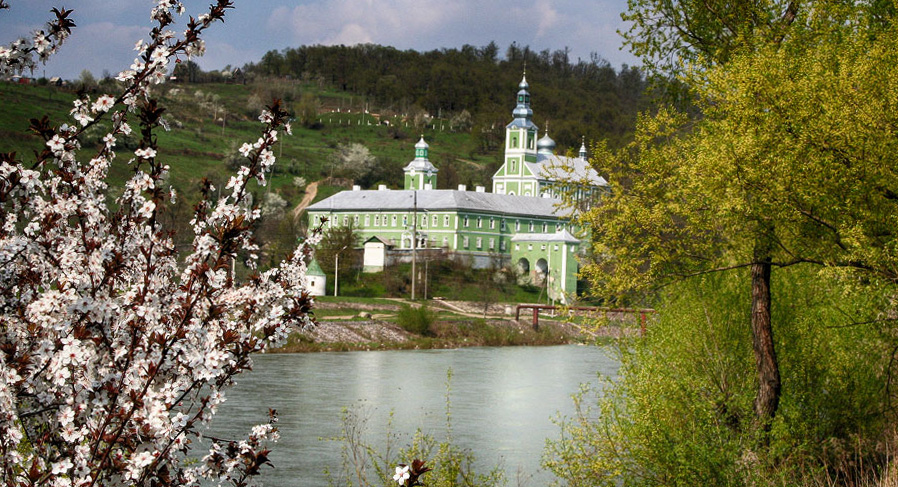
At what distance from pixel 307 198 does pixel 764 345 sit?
80.6 metres

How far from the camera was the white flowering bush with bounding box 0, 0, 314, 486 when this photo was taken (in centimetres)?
428

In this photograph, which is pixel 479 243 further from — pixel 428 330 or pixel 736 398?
pixel 736 398

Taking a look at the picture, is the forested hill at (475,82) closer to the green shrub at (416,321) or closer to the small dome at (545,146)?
the small dome at (545,146)

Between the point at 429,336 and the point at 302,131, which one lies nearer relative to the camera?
the point at 429,336

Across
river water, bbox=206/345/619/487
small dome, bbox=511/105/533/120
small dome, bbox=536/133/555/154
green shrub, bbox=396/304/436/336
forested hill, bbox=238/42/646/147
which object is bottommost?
river water, bbox=206/345/619/487

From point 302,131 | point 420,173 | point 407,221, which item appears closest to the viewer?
point 407,221

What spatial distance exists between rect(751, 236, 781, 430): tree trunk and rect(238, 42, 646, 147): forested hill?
125180 millimetres

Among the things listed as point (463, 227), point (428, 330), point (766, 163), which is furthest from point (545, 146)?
point (766, 163)

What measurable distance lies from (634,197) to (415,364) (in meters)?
23.9

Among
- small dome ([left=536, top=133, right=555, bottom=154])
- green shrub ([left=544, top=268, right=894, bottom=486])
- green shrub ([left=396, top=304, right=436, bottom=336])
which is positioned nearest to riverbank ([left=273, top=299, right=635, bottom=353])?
green shrub ([left=396, top=304, right=436, bottom=336])

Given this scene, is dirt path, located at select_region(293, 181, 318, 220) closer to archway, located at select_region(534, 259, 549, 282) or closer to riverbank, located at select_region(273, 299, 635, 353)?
archway, located at select_region(534, 259, 549, 282)

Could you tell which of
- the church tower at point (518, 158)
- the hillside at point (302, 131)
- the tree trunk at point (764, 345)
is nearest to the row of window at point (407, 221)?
the hillside at point (302, 131)

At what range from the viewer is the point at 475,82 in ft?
547

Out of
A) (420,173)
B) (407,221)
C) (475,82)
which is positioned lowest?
(407,221)
